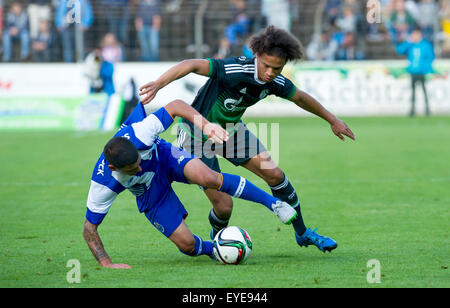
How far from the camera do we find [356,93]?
2366cm

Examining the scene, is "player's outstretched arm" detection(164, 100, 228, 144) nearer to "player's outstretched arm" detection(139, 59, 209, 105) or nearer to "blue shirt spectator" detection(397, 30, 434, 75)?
"player's outstretched arm" detection(139, 59, 209, 105)

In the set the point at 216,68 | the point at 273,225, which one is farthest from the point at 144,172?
the point at 273,225

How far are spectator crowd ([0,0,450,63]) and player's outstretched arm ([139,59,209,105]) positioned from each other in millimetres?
16679

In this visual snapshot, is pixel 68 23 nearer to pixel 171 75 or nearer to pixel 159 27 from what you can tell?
pixel 159 27

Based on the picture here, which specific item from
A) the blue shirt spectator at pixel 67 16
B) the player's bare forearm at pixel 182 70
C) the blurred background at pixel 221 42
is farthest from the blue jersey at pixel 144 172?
the blue shirt spectator at pixel 67 16

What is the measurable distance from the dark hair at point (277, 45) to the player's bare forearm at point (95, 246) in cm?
207

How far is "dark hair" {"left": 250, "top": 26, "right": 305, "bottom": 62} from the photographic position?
642 cm

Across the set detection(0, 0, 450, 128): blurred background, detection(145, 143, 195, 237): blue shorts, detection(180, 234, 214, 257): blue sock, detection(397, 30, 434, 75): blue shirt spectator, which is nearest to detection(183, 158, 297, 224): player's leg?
detection(145, 143, 195, 237): blue shorts

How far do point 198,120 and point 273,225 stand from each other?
258 centimetres

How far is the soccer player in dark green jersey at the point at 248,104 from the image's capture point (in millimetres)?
6457

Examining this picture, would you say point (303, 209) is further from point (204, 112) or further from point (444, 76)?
point (444, 76)

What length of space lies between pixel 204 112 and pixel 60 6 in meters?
17.4

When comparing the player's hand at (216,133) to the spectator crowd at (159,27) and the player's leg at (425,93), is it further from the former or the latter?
the player's leg at (425,93)

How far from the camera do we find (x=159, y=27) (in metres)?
24.5
